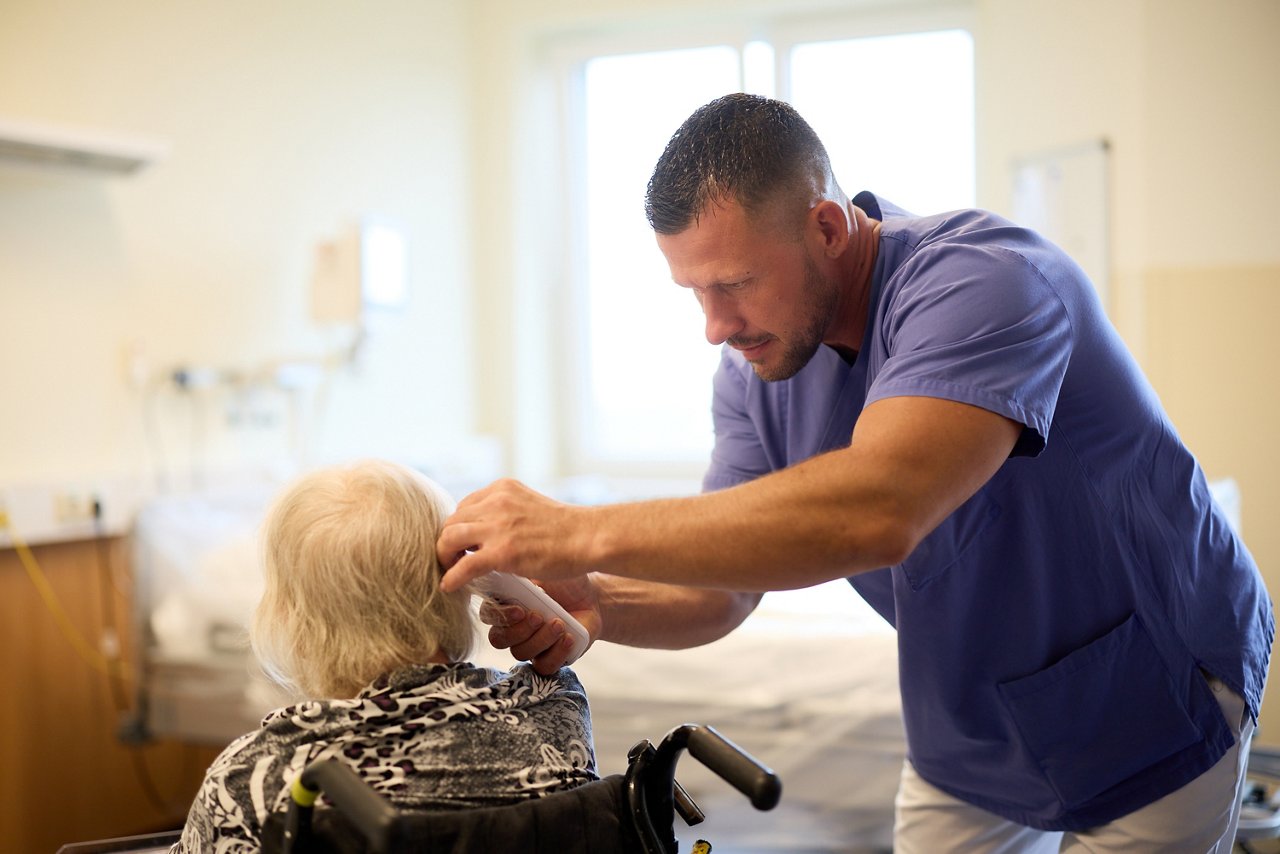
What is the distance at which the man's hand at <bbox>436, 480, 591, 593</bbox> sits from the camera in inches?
42.0

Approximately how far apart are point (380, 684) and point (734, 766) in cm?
40

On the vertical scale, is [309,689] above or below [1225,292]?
below

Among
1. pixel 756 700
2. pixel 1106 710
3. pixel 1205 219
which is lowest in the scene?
pixel 756 700

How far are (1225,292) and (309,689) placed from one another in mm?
2966

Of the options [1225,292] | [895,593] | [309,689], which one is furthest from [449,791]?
[1225,292]

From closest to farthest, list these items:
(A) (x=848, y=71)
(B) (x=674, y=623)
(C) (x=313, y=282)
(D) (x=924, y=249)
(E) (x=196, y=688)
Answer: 1. (D) (x=924, y=249)
2. (B) (x=674, y=623)
3. (E) (x=196, y=688)
4. (C) (x=313, y=282)
5. (A) (x=848, y=71)

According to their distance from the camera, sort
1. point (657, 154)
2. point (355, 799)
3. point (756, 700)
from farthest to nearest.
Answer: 1. point (657, 154)
2. point (756, 700)
3. point (355, 799)

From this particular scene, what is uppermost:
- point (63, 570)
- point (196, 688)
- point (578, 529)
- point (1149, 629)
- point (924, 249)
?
point (924, 249)

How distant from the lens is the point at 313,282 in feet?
11.7

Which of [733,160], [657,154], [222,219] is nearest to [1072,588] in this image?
[733,160]

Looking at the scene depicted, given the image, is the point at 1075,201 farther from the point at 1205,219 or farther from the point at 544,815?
the point at 544,815

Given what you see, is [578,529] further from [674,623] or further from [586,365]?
[586,365]

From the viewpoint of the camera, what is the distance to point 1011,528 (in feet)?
4.31

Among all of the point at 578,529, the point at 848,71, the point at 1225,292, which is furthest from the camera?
the point at 848,71
